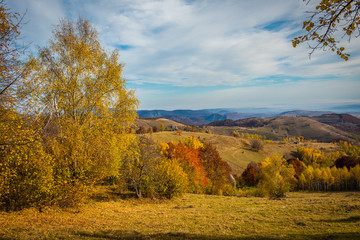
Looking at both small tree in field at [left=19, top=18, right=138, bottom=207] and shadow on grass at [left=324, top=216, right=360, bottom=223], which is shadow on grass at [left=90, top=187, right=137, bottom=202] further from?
shadow on grass at [left=324, top=216, right=360, bottom=223]

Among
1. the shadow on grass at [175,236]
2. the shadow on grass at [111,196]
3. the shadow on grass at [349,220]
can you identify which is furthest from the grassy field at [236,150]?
the shadow on grass at [175,236]

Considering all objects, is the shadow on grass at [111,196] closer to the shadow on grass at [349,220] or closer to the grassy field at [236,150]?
the shadow on grass at [349,220]

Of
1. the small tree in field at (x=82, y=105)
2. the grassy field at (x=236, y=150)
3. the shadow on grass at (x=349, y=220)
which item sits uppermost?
the small tree in field at (x=82, y=105)

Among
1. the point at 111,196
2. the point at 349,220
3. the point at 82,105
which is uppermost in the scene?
the point at 82,105

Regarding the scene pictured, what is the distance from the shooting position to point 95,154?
14836 mm

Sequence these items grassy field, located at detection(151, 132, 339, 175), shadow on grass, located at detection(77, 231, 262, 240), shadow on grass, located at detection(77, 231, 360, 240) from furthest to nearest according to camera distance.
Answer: grassy field, located at detection(151, 132, 339, 175) → shadow on grass, located at detection(77, 231, 262, 240) → shadow on grass, located at detection(77, 231, 360, 240)

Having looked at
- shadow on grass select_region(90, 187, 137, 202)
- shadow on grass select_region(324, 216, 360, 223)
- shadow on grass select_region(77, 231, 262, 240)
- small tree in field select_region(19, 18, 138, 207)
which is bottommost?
shadow on grass select_region(90, 187, 137, 202)

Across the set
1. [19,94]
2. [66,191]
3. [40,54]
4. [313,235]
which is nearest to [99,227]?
[66,191]

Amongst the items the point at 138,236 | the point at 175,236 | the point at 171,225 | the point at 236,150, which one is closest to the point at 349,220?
the point at 175,236

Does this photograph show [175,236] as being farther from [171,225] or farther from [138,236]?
[171,225]

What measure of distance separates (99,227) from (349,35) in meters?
15.3

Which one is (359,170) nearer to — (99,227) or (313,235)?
(313,235)

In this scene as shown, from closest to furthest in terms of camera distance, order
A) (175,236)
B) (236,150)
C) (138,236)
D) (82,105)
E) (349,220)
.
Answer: (138,236)
(175,236)
(349,220)
(82,105)
(236,150)

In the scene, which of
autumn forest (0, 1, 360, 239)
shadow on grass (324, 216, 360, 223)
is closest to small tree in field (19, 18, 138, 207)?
autumn forest (0, 1, 360, 239)
